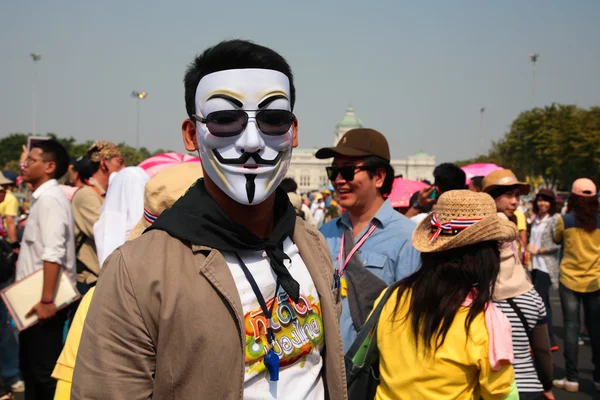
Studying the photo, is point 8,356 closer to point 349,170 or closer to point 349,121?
point 349,170

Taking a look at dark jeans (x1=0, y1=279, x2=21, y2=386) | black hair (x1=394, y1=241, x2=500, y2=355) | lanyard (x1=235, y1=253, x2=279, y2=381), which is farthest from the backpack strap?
dark jeans (x1=0, y1=279, x2=21, y2=386)

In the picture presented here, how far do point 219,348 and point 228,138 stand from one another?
0.63 metres

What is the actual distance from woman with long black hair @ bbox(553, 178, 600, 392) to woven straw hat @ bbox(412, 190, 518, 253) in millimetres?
3724

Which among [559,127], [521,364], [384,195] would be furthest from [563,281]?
[559,127]

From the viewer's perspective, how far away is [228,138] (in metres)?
1.83

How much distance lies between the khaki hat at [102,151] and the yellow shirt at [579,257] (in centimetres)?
Answer: 482

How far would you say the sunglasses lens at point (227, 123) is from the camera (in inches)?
71.1

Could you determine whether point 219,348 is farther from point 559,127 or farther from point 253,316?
point 559,127

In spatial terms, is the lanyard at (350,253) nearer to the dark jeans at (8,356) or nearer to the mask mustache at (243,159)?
the mask mustache at (243,159)

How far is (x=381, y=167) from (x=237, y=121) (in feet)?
7.43

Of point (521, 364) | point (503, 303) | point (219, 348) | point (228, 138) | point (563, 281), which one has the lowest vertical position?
point (563, 281)

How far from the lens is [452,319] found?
254cm

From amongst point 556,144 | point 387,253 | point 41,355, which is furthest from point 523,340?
point 556,144

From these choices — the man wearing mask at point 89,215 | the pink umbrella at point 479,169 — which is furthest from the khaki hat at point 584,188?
the man wearing mask at point 89,215
